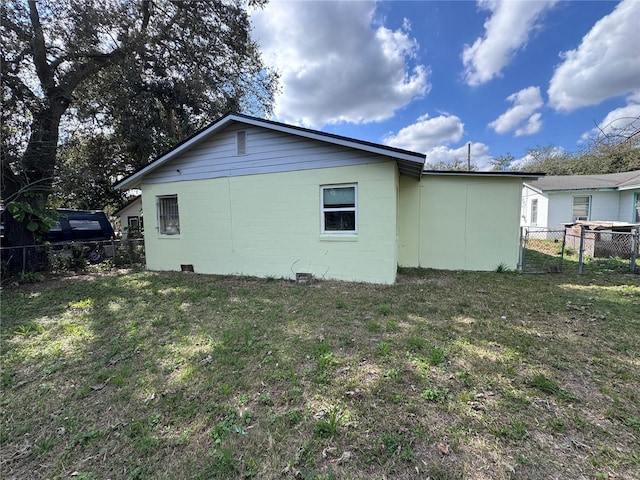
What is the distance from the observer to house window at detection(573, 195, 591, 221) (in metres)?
14.5

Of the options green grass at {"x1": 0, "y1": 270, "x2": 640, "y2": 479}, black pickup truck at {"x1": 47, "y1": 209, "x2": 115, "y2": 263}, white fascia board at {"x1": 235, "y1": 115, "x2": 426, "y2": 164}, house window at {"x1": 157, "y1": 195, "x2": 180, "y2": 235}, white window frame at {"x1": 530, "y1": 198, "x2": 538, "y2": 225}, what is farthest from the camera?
white window frame at {"x1": 530, "y1": 198, "x2": 538, "y2": 225}

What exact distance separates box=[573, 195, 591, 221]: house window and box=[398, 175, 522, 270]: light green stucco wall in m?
10.5

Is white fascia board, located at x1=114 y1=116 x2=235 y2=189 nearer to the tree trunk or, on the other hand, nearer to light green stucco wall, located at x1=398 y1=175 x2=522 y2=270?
the tree trunk

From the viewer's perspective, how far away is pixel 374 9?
28.0 ft

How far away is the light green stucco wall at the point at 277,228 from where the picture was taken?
6.48 meters

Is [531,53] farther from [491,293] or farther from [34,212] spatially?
[34,212]

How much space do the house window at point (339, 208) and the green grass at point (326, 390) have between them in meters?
2.20

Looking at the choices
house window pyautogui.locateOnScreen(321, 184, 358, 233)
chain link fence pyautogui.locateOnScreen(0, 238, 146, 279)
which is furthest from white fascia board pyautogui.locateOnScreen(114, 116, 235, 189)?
house window pyautogui.locateOnScreen(321, 184, 358, 233)

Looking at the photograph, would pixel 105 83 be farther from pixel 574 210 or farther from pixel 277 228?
pixel 574 210

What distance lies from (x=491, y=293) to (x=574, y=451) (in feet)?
14.0

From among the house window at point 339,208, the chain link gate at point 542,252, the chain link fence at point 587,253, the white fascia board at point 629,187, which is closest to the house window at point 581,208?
the white fascia board at point 629,187

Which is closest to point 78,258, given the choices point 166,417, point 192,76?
point 192,76

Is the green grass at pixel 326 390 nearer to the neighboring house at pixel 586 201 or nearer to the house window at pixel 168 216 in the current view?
the house window at pixel 168 216

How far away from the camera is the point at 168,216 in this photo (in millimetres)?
8977
